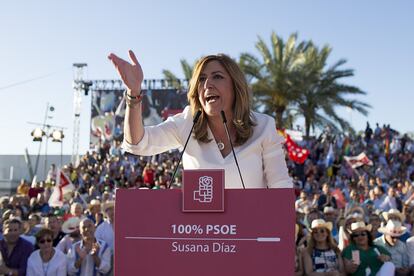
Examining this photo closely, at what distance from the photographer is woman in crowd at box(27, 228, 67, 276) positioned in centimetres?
704

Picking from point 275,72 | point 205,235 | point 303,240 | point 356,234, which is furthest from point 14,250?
point 275,72

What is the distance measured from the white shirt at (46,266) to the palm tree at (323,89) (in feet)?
68.6

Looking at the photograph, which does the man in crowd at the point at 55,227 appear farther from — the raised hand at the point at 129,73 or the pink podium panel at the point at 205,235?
the pink podium panel at the point at 205,235

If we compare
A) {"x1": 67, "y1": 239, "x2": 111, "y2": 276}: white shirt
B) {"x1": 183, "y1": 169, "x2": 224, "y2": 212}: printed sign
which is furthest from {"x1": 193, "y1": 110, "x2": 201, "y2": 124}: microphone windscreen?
{"x1": 67, "y1": 239, "x2": 111, "y2": 276}: white shirt

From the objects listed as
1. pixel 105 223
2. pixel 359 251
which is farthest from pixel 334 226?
pixel 105 223

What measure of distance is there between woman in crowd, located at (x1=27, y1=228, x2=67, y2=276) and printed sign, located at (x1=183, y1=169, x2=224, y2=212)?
551cm

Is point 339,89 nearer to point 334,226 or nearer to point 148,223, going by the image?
point 334,226

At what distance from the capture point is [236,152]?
2506 mm

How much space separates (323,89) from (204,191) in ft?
85.8

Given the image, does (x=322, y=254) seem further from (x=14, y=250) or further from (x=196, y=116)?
(x=196, y=116)

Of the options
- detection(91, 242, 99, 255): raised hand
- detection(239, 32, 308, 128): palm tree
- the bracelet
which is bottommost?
detection(91, 242, 99, 255): raised hand

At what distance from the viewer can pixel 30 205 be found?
1365 cm

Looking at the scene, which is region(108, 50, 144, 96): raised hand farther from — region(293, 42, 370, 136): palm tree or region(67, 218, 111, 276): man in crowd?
region(293, 42, 370, 136): palm tree

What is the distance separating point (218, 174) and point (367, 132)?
26962mm
